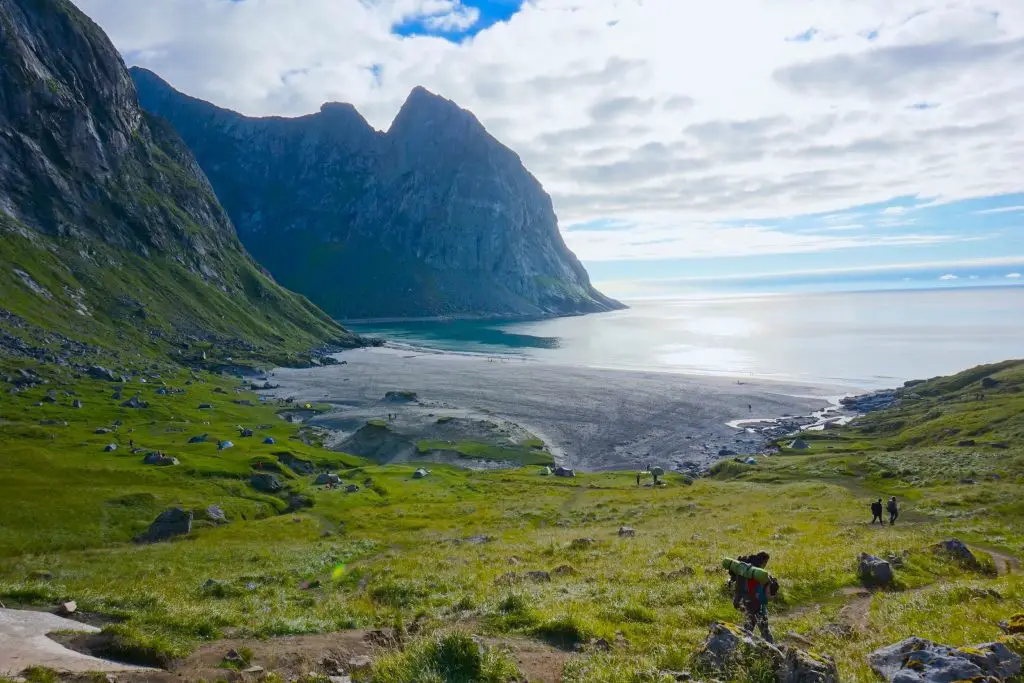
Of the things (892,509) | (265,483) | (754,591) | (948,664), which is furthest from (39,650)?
(265,483)

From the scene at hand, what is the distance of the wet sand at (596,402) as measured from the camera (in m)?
105

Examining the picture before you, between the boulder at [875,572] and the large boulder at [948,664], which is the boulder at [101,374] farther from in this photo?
the large boulder at [948,664]

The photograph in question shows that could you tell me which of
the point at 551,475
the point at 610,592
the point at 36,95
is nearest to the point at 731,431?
the point at 551,475

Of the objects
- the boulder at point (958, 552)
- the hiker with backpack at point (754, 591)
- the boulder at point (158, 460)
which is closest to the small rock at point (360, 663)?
the hiker with backpack at point (754, 591)

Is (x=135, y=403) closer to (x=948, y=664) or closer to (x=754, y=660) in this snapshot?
(x=754, y=660)

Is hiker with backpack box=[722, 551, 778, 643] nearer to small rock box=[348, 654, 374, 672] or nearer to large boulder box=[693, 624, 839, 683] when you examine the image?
large boulder box=[693, 624, 839, 683]

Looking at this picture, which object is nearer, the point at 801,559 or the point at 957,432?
the point at 801,559

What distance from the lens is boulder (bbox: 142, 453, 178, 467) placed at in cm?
6894

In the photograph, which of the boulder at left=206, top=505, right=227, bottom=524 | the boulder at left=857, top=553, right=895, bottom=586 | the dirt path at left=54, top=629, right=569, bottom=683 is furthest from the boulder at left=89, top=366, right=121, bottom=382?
the boulder at left=857, top=553, right=895, bottom=586

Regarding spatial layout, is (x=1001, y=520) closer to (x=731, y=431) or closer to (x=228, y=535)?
(x=228, y=535)

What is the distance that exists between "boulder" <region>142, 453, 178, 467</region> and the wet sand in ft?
176

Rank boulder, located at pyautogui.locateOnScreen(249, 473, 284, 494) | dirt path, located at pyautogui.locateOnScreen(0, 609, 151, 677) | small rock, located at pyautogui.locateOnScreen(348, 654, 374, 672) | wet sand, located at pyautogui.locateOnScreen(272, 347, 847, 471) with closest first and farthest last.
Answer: dirt path, located at pyautogui.locateOnScreen(0, 609, 151, 677) → small rock, located at pyautogui.locateOnScreen(348, 654, 374, 672) → boulder, located at pyautogui.locateOnScreen(249, 473, 284, 494) → wet sand, located at pyautogui.locateOnScreen(272, 347, 847, 471)

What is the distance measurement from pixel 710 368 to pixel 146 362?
542 feet

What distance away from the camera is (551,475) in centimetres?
8438
